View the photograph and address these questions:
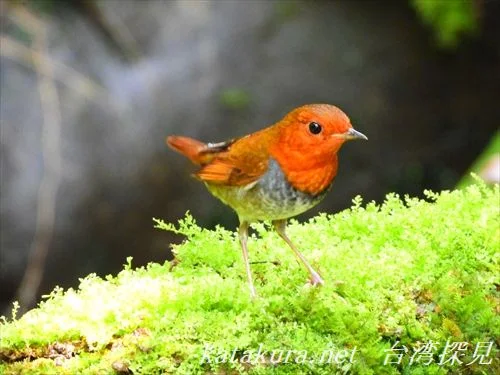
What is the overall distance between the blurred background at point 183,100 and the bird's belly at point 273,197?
397 centimetres

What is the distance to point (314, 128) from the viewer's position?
2.45 m

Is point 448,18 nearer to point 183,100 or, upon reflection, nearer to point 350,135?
point 183,100

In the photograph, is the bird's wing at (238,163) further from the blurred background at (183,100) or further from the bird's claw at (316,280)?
the blurred background at (183,100)

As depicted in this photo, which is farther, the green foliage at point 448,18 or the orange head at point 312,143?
the green foliage at point 448,18

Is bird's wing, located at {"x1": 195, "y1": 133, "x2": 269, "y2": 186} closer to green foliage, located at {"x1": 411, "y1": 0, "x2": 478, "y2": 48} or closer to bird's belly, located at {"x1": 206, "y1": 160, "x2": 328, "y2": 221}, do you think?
bird's belly, located at {"x1": 206, "y1": 160, "x2": 328, "y2": 221}

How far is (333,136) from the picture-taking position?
2434 millimetres

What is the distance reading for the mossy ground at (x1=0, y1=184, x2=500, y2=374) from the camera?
2.15m

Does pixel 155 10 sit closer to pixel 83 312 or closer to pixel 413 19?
pixel 413 19

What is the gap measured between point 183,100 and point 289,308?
15.6ft

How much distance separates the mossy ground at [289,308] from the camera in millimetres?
2152

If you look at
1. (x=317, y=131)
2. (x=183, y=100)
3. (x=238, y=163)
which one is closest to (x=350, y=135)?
(x=317, y=131)

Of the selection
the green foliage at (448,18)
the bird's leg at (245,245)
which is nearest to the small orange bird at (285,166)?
the bird's leg at (245,245)

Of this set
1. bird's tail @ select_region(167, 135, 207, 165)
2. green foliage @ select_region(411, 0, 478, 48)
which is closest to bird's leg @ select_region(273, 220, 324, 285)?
bird's tail @ select_region(167, 135, 207, 165)

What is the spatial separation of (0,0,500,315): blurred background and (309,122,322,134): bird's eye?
13.4 ft
